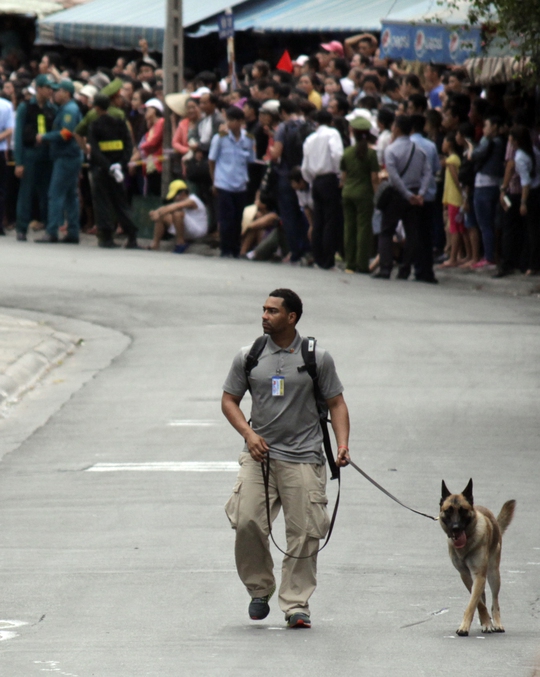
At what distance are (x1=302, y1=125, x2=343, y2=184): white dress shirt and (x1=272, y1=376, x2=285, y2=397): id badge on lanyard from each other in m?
13.1

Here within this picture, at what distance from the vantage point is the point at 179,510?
9242mm

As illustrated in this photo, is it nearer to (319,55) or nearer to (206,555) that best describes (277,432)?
(206,555)

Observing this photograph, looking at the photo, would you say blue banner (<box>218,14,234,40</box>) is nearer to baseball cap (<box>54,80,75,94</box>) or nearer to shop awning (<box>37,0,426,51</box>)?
baseball cap (<box>54,80,75,94</box>)

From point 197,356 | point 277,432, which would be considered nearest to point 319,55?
point 197,356

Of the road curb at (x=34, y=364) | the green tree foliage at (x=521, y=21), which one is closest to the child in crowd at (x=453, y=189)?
the green tree foliage at (x=521, y=21)

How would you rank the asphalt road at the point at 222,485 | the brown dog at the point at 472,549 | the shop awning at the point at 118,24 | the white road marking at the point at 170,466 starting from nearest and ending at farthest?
the asphalt road at the point at 222,485 < the brown dog at the point at 472,549 < the white road marking at the point at 170,466 < the shop awning at the point at 118,24

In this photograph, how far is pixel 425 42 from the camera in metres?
20.7

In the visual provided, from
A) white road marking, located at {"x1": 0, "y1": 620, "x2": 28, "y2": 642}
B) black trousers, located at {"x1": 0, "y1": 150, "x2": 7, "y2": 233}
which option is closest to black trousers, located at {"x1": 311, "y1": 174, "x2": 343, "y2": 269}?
black trousers, located at {"x1": 0, "y1": 150, "x2": 7, "y2": 233}

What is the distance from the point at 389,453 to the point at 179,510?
206 cm

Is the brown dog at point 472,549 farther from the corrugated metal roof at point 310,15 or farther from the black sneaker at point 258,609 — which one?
the corrugated metal roof at point 310,15

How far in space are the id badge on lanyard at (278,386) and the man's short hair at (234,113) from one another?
14.7 m

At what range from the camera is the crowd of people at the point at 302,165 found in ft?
63.7

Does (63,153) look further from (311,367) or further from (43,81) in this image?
(311,367)

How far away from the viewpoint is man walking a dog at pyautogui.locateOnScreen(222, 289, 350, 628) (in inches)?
279
